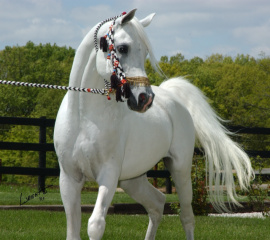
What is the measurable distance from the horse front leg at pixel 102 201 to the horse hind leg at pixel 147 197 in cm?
117

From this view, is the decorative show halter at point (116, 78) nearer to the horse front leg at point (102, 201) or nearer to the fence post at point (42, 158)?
the horse front leg at point (102, 201)

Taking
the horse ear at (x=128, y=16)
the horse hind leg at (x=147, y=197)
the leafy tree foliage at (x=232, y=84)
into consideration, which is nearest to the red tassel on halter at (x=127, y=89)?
the horse ear at (x=128, y=16)

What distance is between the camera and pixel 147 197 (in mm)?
4867

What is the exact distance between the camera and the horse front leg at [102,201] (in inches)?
134

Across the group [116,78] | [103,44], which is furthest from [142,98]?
[103,44]

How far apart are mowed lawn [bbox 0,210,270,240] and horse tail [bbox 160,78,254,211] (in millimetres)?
663

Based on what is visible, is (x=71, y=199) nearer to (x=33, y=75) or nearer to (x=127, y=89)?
(x=127, y=89)

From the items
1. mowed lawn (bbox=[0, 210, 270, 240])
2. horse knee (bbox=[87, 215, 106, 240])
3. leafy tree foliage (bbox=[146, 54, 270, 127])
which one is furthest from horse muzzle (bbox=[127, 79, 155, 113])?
leafy tree foliage (bbox=[146, 54, 270, 127])

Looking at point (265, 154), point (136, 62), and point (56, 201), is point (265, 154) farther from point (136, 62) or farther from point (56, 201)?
point (136, 62)

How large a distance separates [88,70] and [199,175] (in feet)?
15.4

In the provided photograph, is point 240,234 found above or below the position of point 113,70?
below

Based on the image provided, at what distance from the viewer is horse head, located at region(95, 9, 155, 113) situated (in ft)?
10.9

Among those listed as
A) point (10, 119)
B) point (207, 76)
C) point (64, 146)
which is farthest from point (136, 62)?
point (207, 76)

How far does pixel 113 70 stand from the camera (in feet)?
11.3
